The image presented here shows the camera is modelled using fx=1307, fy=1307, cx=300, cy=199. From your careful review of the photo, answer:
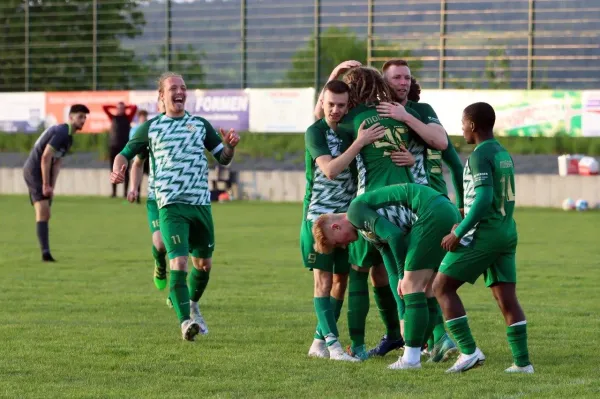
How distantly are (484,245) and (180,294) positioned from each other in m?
2.75

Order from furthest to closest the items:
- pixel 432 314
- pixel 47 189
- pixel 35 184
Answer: pixel 35 184 → pixel 47 189 → pixel 432 314

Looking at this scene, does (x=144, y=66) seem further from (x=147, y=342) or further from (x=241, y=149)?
(x=147, y=342)

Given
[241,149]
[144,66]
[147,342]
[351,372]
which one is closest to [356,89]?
[351,372]

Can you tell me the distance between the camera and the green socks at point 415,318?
25.6 feet

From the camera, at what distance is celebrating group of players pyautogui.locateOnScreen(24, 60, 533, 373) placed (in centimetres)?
761

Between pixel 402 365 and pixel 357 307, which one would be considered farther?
pixel 357 307

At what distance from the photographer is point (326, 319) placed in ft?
27.9

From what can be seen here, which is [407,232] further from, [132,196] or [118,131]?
[118,131]

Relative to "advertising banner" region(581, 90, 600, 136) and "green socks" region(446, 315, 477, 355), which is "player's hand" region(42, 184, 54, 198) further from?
"advertising banner" region(581, 90, 600, 136)

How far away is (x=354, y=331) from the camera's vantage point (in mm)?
8547

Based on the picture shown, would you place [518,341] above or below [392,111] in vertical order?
below

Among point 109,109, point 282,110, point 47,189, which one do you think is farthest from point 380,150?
point 109,109

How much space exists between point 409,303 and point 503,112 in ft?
74.3

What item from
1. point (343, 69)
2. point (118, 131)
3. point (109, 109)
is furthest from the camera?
point (109, 109)
